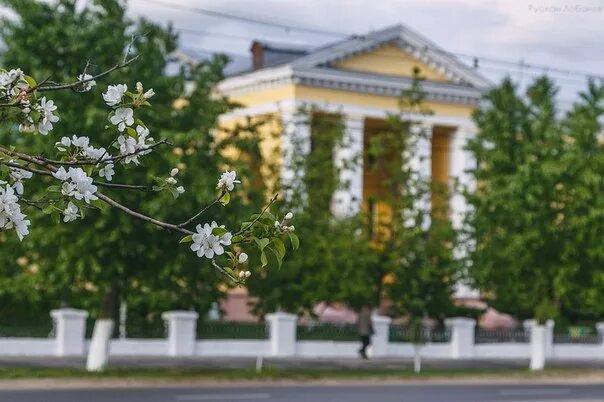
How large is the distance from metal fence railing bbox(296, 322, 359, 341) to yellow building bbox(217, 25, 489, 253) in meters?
10.5

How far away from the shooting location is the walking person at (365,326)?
3716cm

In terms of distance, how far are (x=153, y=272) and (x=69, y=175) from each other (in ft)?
70.2

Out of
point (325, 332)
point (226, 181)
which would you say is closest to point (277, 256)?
point (226, 181)

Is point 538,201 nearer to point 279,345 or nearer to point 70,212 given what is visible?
point 279,345

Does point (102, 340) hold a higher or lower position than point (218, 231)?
lower

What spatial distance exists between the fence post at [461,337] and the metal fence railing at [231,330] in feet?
21.6

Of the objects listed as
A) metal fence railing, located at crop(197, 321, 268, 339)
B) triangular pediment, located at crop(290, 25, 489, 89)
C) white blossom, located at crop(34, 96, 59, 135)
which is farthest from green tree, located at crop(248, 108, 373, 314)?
white blossom, located at crop(34, 96, 59, 135)

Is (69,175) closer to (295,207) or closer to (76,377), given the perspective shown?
(76,377)

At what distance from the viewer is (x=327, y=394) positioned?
2559 cm

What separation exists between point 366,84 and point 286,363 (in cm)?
2111

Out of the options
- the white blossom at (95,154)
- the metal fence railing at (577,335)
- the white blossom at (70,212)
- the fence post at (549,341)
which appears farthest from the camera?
the metal fence railing at (577,335)

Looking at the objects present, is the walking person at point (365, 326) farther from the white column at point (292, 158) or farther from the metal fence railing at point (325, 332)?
the white column at point (292, 158)

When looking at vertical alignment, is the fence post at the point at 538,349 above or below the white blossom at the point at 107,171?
below

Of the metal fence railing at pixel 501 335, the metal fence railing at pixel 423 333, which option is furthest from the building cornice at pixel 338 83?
the metal fence railing at pixel 423 333
